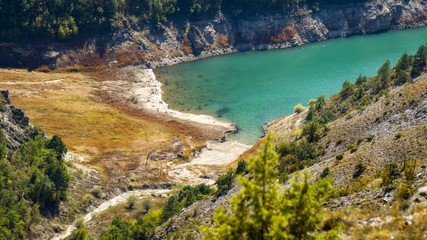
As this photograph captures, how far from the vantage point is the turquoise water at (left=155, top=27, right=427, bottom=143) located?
11850 centimetres

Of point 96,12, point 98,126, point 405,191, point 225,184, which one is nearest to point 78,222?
point 225,184

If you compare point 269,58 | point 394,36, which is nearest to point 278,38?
point 269,58

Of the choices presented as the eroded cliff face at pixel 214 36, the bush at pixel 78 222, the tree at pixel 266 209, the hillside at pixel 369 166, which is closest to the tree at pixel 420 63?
the hillside at pixel 369 166

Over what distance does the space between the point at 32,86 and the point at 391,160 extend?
4519 inches

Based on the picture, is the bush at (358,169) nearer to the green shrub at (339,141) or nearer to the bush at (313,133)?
the green shrub at (339,141)

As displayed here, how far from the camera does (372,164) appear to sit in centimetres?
3928

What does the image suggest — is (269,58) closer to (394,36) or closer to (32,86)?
(394,36)

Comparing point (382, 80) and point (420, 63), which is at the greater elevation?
point (420, 63)

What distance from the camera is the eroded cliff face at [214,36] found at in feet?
501

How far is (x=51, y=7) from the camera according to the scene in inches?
6127

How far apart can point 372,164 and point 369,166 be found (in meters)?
0.39

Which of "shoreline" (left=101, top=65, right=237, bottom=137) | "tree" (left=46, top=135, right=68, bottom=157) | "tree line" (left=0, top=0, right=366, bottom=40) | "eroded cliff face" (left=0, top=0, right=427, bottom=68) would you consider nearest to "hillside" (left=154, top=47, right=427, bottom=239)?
"shoreline" (left=101, top=65, right=237, bottom=137)

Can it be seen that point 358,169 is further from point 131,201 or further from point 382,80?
point 131,201

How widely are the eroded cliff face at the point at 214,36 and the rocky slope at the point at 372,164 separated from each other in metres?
113
